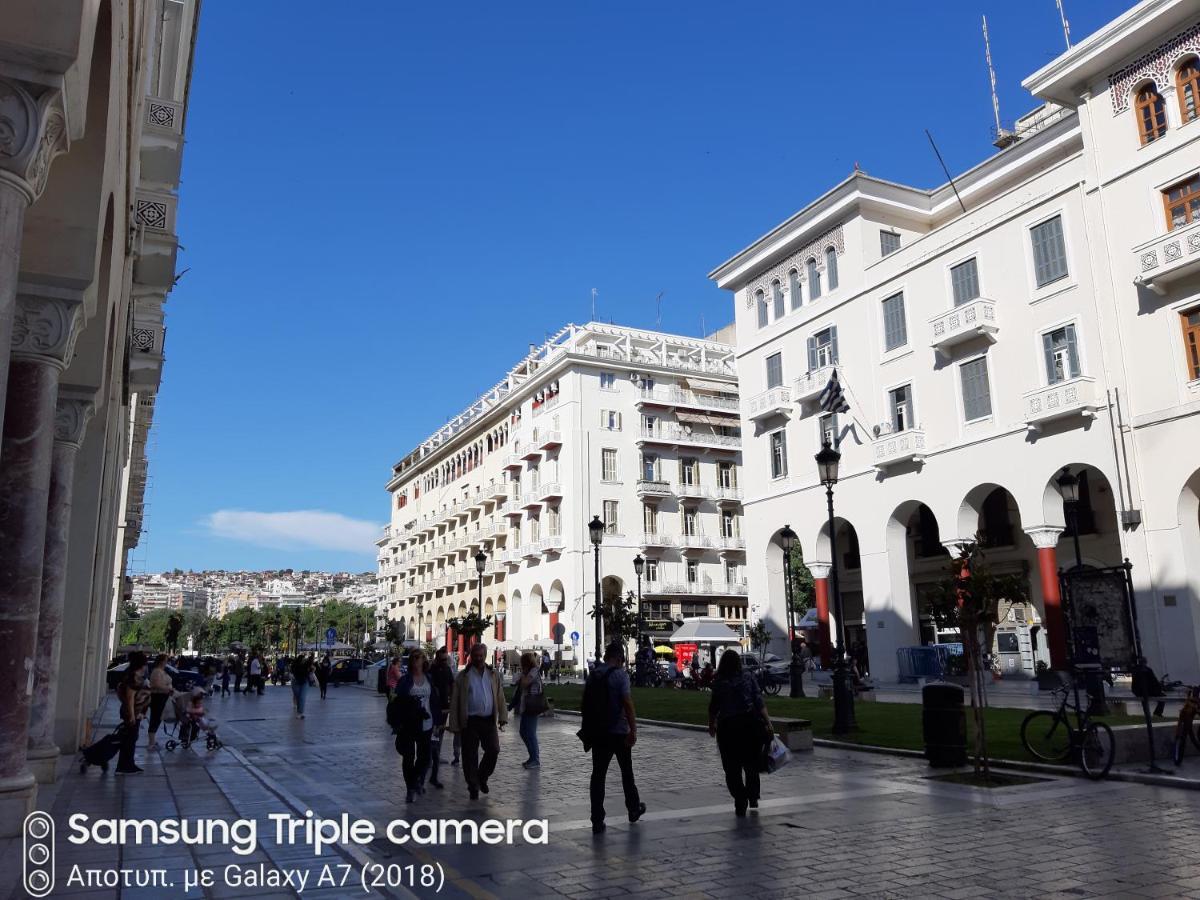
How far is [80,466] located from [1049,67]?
91.6 feet

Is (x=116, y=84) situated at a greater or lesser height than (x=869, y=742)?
greater

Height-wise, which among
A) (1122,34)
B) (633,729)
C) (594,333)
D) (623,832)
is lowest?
(623,832)

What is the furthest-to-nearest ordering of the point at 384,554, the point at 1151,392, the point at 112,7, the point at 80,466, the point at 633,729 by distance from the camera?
the point at 384,554, the point at 1151,392, the point at 80,466, the point at 633,729, the point at 112,7

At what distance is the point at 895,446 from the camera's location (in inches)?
1313

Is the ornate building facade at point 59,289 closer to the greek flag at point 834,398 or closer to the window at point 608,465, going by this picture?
the greek flag at point 834,398

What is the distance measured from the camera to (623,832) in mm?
8367

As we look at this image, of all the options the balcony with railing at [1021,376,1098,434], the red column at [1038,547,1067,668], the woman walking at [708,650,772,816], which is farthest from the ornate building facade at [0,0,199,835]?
the red column at [1038,547,1067,668]

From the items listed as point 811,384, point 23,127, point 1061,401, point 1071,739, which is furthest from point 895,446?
point 23,127

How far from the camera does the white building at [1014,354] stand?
2489 cm

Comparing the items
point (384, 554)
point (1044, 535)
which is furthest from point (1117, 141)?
point (384, 554)

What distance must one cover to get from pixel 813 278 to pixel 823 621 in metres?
14.2

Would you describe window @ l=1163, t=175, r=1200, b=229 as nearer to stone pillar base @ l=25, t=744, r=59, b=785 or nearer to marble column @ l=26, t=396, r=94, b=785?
marble column @ l=26, t=396, r=94, b=785

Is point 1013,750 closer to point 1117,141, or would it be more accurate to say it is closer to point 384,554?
point 1117,141

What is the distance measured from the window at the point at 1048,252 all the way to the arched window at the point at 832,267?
29.1ft
